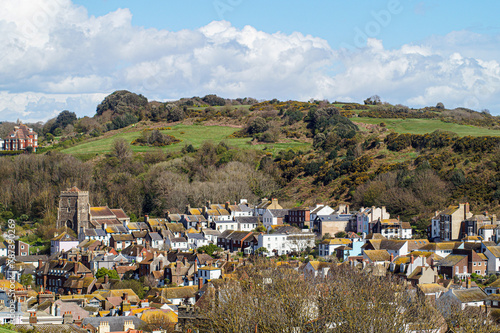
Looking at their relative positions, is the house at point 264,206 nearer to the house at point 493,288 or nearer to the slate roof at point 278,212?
the slate roof at point 278,212

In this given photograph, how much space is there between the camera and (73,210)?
76.8 meters

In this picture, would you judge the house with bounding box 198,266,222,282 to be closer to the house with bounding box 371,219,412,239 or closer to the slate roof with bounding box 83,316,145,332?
the slate roof with bounding box 83,316,145,332

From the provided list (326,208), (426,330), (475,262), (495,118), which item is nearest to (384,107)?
(495,118)

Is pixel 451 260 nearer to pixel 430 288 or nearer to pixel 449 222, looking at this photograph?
pixel 430 288

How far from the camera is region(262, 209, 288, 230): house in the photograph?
250ft

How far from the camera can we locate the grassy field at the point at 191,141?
110062mm

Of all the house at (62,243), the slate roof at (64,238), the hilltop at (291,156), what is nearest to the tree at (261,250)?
the hilltop at (291,156)

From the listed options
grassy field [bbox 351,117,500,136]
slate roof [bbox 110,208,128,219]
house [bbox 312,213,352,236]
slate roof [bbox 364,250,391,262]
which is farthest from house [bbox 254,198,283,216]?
grassy field [bbox 351,117,500,136]

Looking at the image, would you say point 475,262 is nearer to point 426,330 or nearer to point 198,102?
point 426,330

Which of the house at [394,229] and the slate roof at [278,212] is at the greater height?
the slate roof at [278,212]

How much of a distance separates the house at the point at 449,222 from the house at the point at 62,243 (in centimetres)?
3679

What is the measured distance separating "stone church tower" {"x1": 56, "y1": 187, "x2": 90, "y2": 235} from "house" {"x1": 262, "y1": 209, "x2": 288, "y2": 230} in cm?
2034

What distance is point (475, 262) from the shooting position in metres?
53.7

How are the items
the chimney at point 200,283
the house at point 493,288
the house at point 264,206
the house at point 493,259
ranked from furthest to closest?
the house at point 264,206, the house at point 493,259, the chimney at point 200,283, the house at point 493,288
